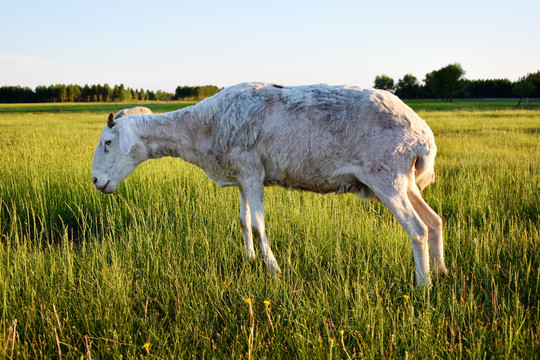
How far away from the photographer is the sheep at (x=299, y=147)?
3.20 metres

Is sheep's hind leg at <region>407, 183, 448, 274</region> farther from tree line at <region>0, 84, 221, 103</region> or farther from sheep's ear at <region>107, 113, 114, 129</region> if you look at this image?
tree line at <region>0, 84, 221, 103</region>

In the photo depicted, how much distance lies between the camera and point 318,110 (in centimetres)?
337

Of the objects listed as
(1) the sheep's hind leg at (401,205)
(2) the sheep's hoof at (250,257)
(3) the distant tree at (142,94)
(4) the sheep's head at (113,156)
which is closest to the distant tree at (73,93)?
(3) the distant tree at (142,94)

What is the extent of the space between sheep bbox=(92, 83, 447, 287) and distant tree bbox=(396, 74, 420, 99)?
108979 mm

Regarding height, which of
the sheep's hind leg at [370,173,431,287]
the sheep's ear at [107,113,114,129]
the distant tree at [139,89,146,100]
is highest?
the distant tree at [139,89,146,100]

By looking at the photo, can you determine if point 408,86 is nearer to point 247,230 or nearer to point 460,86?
point 460,86

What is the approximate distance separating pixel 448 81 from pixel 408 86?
14.9 m

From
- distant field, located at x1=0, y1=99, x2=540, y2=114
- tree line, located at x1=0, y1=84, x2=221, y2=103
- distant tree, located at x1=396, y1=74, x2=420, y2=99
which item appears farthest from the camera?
tree line, located at x1=0, y1=84, x2=221, y2=103

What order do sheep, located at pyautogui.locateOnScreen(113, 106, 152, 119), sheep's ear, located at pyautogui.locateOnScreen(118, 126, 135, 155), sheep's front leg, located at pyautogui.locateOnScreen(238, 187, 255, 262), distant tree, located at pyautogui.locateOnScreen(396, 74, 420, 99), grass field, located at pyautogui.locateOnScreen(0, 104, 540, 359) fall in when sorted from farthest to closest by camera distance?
1. distant tree, located at pyautogui.locateOnScreen(396, 74, 420, 99)
2. sheep, located at pyautogui.locateOnScreen(113, 106, 152, 119)
3. sheep's front leg, located at pyautogui.locateOnScreen(238, 187, 255, 262)
4. sheep's ear, located at pyautogui.locateOnScreen(118, 126, 135, 155)
5. grass field, located at pyautogui.locateOnScreen(0, 104, 540, 359)

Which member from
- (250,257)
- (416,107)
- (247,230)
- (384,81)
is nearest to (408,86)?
(384,81)

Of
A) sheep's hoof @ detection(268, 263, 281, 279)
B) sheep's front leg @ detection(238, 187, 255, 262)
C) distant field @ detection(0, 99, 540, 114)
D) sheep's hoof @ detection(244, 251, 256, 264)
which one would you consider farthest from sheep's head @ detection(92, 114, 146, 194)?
distant field @ detection(0, 99, 540, 114)

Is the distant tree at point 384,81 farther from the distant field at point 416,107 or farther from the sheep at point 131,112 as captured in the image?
the sheep at point 131,112

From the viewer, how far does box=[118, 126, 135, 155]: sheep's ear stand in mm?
3844

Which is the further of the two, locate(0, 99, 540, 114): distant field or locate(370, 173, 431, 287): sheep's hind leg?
locate(0, 99, 540, 114): distant field
